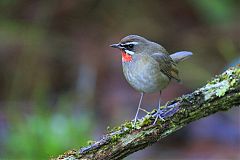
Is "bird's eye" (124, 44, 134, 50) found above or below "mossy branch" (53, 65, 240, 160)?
above

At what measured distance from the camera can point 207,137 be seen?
942 centimetres

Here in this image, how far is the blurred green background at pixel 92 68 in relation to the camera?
8016 mm

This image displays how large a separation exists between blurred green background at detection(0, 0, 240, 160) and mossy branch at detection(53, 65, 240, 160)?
2.90 meters

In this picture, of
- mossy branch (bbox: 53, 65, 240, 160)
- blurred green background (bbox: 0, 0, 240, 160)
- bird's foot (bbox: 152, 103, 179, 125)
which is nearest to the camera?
mossy branch (bbox: 53, 65, 240, 160)

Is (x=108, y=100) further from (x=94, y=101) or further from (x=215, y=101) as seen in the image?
(x=215, y=101)

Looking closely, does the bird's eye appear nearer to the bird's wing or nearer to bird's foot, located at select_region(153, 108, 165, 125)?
the bird's wing

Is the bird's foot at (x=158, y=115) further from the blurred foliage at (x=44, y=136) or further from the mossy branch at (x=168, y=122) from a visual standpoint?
the blurred foliage at (x=44, y=136)

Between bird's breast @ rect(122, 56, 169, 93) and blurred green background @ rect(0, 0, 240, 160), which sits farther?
Result: blurred green background @ rect(0, 0, 240, 160)

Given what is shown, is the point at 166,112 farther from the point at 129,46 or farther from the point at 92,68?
the point at 92,68

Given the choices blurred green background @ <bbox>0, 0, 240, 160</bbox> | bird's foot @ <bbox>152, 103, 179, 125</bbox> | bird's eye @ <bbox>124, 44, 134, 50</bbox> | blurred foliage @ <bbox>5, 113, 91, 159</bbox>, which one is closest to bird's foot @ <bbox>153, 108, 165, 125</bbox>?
bird's foot @ <bbox>152, 103, 179, 125</bbox>

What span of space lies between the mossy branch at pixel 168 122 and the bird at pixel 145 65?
2.58ft

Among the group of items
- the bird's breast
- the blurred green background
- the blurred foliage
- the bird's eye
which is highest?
the blurred green background

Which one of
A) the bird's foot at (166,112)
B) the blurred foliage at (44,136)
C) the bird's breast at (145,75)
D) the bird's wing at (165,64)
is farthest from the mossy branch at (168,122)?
the blurred foliage at (44,136)

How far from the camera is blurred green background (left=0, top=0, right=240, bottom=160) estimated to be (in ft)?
26.3
